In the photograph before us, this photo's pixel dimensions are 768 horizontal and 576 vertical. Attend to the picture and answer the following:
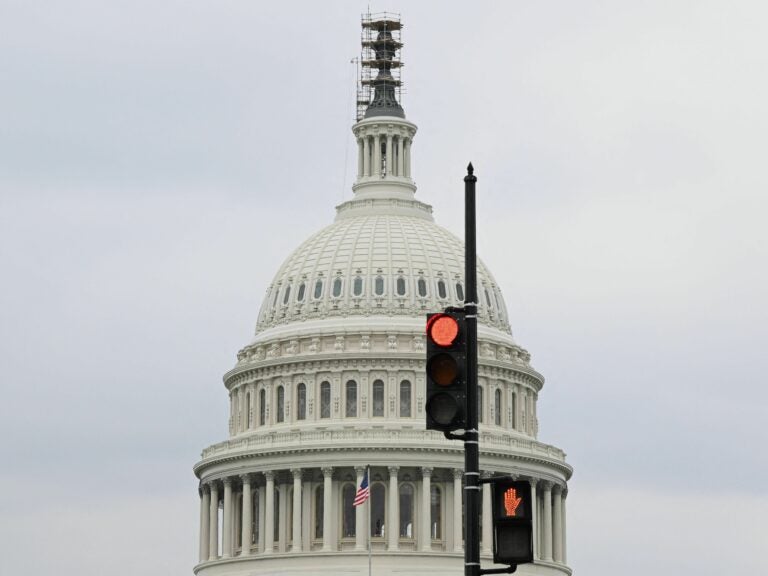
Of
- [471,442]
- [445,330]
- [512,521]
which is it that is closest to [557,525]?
[471,442]

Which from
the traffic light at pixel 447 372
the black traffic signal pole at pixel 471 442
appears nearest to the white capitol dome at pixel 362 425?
the black traffic signal pole at pixel 471 442

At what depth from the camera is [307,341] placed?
461 ft

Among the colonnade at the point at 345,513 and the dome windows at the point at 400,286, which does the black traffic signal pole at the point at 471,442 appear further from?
the dome windows at the point at 400,286

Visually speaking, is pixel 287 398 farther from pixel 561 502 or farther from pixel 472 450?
pixel 472 450

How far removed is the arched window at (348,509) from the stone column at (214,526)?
10363 millimetres

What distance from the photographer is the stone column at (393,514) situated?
134 m

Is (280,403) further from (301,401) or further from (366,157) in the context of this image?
(366,157)

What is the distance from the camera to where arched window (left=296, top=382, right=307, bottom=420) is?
460 ft

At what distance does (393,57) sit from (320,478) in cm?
3414

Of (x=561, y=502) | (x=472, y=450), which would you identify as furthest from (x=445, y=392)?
(x=561, y=502)

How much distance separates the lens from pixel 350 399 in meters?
139

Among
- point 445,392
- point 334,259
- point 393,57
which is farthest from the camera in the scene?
point 393,57

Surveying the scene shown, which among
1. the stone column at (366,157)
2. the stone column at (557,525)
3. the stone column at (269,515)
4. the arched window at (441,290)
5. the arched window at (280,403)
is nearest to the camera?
the stone column at (269,515)

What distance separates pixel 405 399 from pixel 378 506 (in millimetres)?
7288
